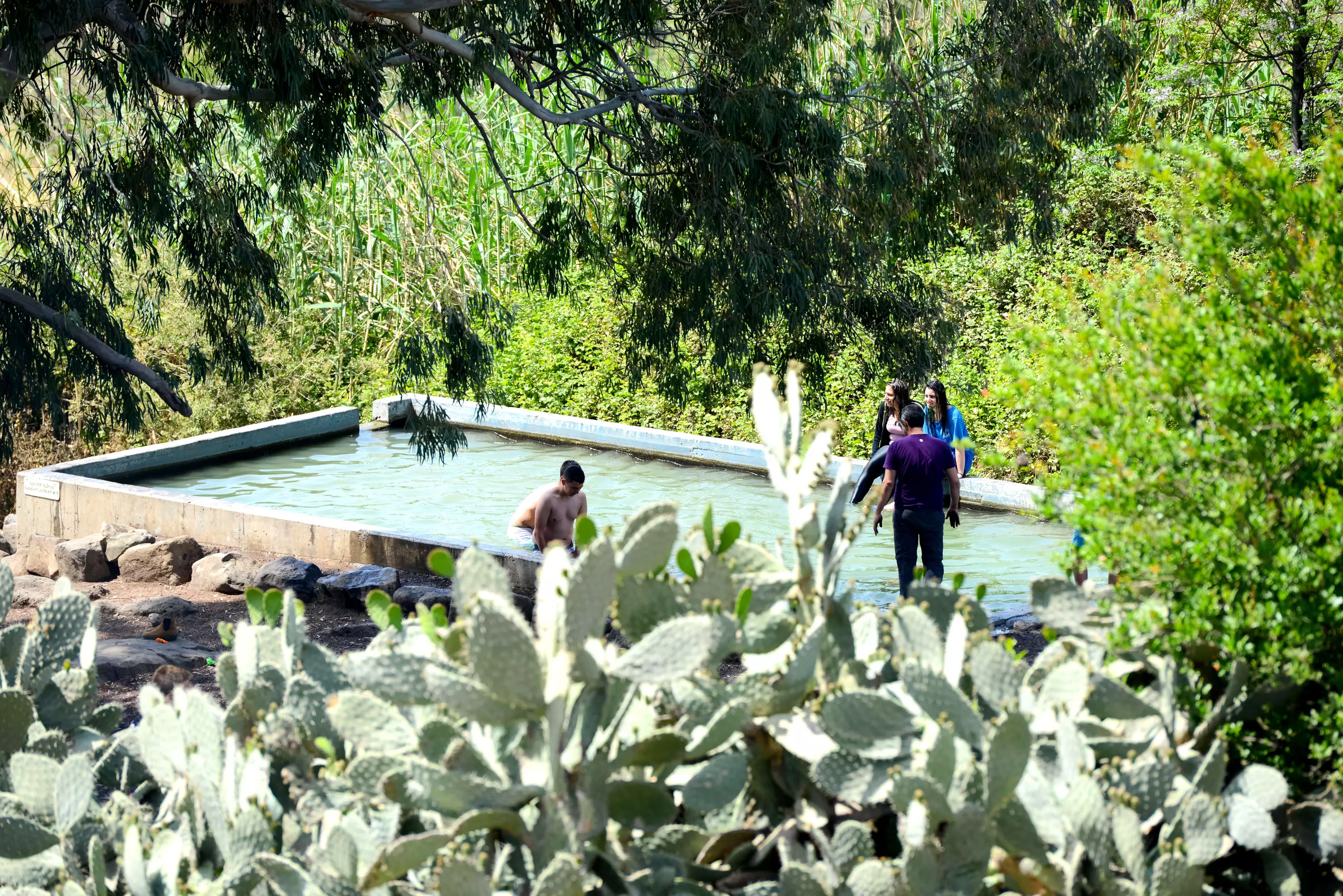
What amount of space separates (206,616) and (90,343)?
7.04ft

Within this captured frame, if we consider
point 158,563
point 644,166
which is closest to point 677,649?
point 158,563

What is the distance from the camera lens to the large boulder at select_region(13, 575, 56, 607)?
816 cm

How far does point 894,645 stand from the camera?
7.13ft

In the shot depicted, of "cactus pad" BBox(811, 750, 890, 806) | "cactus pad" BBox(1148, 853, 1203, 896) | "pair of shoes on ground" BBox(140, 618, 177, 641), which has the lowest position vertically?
"pair of shoes on ground" BBox(140, 618, 177, 641)

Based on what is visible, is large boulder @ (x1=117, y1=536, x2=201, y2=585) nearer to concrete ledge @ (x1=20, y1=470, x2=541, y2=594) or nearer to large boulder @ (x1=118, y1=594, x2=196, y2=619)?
concrete ledge @ (x1=20, y1=470, x2=541, y2=594)

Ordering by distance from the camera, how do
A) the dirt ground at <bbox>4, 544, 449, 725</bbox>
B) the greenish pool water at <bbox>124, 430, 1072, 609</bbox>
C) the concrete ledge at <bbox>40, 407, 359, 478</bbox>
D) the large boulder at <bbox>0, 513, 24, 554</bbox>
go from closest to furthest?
the dirt ground at <bbox>4, 544, 449, 725</bbox> < the greenish pool water at <bbox>124, 430, 1072, 609</bbox> < the large boulder at <bbox>0, 513, 24, 554</bbox> < the concrete ledge at <bbox>40, 407, 359, 478</bbox>

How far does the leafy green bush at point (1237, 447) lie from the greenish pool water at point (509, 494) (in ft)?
21.1

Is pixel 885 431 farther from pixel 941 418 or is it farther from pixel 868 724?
pixel 868 724

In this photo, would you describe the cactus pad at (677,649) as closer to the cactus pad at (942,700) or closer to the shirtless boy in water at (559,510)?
the cactus pad at (942,700)

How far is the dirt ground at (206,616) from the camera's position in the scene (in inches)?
283

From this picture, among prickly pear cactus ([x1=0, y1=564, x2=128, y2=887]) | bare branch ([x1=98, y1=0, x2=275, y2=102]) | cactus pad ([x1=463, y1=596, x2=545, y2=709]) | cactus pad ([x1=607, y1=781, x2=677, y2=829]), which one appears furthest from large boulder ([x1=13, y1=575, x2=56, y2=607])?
cactus pad ([x1=463, y1=596, x2=545, y2=709])

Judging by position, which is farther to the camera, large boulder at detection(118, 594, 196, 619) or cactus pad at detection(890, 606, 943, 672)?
large boulder at detection(118, 594, 196, 619)

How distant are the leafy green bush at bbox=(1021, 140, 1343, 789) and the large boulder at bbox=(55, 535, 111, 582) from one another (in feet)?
27.6

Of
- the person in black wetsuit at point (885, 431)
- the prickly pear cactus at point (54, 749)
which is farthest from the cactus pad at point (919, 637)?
the person in black wetsuit at point (885, 431)
